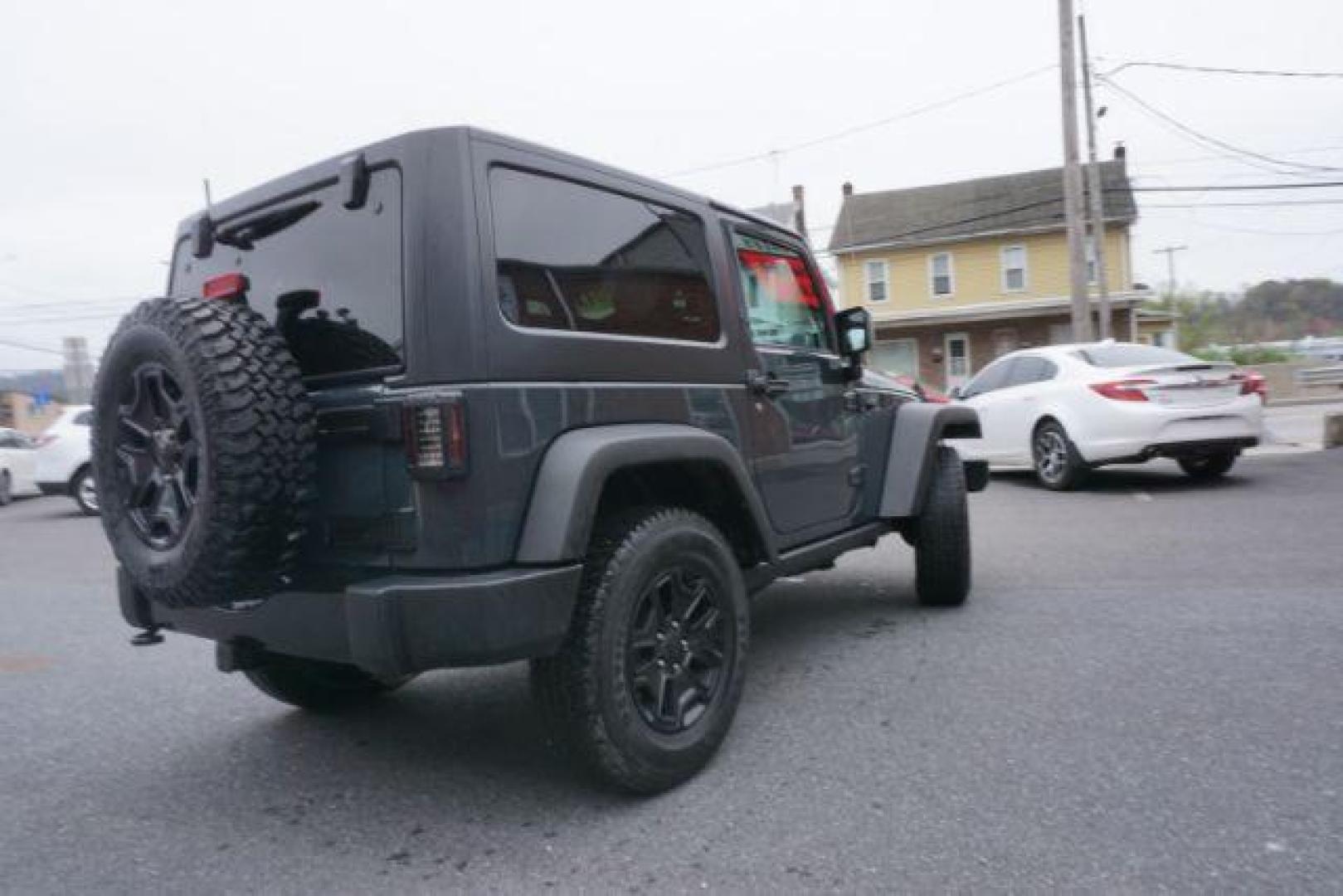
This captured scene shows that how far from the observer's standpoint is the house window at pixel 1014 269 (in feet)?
86.1

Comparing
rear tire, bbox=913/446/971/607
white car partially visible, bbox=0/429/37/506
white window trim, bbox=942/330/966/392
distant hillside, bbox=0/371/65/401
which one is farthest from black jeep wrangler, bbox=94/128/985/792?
distant hillside, bbox=0/371/65/401

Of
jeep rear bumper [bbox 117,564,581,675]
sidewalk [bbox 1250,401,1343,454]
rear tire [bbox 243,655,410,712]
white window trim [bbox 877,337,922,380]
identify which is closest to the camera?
jeep rear bumper [bbox 117,564,581,675]

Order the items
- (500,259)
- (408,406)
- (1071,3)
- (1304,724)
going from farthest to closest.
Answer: (1071,3) < (1304,724) < (500,259) < (408,406)

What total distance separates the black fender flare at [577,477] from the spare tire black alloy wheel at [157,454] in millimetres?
899

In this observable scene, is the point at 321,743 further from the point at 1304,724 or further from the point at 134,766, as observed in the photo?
the point at 1304,724

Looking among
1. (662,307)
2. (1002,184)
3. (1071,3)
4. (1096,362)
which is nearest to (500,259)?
(662,307)

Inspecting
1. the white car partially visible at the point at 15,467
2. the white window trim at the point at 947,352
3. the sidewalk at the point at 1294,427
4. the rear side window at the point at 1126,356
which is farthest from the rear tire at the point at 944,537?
the white window trim at the point at 947,352

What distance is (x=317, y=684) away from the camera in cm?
342

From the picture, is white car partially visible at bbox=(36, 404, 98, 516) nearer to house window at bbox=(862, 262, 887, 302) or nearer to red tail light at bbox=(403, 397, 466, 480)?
red tail light at bbox=(403, 397, 466, 480)

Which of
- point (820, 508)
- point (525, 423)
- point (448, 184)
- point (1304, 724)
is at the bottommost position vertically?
point (1304, 724)

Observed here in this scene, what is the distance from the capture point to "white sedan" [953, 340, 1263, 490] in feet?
25.7

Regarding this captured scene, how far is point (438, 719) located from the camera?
11.3 feet

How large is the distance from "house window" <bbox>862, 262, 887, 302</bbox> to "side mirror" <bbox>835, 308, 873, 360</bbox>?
969 inches

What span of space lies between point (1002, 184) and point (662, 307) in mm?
28552
